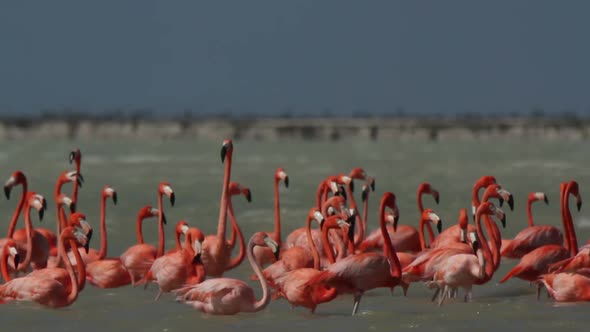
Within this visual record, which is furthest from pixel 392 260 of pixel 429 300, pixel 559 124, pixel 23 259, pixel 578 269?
pixel 559 124

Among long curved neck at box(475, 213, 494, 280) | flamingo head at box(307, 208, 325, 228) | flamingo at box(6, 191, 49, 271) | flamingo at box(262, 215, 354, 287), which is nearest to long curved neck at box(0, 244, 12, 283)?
flamingo at box(6, 191, 49, 271)

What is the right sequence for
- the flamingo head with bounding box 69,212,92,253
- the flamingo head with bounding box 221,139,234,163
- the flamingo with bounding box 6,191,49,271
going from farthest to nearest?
1. the flamingo with bounding box 6,191,49,271
2. the flamingo head with bounding box 221,139,234,163
3. the flamingo head with bounding box 69,212,92,253

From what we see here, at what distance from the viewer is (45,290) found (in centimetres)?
957

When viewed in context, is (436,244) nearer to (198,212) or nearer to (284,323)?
(284,323)

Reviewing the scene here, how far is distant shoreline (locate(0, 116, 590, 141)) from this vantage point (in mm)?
61438

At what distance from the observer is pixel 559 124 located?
2485 inches

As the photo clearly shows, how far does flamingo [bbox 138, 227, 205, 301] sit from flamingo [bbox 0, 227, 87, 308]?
67 cm

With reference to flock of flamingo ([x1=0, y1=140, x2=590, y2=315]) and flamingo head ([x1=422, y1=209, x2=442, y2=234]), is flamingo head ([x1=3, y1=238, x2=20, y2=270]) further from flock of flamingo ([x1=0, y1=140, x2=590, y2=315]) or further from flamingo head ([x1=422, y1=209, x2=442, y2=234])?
flamingo head ([x1=422, y1=209, x2=442, y2=234])

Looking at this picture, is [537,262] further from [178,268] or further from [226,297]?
[178,268]

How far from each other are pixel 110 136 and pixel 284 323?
57.6m

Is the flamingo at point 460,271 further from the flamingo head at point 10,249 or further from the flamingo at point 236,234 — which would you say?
the flamingo head at point 10,249

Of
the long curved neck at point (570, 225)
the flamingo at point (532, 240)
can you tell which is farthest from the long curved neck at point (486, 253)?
the flamingo at point (532, 240)

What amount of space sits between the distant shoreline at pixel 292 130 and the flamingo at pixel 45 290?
50159 millimetres

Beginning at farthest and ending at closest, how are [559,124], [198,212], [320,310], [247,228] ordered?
[559,124] < [198,212] < [247,228] < [320,310]
